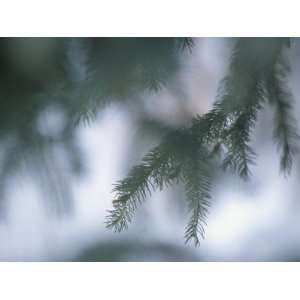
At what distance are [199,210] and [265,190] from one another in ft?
0.46

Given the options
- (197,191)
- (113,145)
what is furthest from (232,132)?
(113,145)

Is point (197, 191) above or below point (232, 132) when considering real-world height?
below

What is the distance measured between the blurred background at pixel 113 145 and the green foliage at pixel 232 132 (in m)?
0.02

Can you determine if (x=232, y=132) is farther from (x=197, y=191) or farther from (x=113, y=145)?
(x=113, y=145)

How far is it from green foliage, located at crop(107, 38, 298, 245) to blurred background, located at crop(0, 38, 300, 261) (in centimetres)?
2

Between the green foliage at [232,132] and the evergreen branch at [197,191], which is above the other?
the green foliage at [232,132]

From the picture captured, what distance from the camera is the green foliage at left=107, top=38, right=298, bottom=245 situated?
34.4 inches

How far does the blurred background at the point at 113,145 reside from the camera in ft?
2.89

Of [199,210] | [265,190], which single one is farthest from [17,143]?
[265,190]

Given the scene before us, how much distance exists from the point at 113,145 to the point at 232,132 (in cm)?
24

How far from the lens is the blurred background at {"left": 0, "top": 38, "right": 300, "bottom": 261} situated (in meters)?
0.88

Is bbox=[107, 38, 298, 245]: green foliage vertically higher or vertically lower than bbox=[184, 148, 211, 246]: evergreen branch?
higher

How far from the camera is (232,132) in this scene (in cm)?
87
